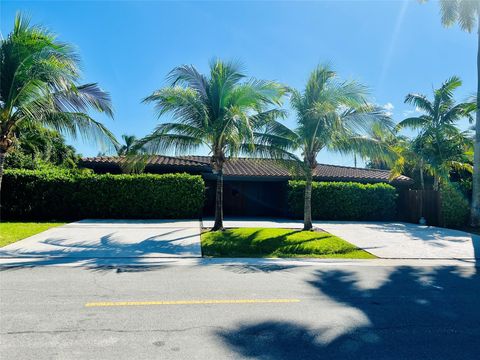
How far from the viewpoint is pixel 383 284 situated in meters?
6.43

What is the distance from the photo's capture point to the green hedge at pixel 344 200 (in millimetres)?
18008

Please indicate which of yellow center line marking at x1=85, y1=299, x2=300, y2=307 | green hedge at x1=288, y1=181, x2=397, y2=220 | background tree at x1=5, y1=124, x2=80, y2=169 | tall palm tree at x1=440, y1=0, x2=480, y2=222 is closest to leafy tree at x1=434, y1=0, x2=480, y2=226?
tall palm tree at x1=440, y1=0, x2=480, y2=222

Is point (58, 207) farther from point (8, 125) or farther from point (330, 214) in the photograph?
point (330, 214)

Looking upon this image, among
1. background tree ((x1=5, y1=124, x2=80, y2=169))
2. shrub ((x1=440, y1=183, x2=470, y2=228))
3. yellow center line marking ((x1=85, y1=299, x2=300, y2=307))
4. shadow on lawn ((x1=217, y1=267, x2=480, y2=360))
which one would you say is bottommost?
shadow on lawn ((x1=217, y1=267, x2=480, y2=360))

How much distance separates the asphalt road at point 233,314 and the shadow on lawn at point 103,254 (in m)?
0.36

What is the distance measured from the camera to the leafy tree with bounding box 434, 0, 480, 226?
49.5 feet

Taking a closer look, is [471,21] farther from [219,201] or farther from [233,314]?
[233,314]

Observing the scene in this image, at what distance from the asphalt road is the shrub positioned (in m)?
9.98

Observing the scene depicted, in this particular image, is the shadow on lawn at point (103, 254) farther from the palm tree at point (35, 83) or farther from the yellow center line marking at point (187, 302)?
the palm tree at point (35, 83)

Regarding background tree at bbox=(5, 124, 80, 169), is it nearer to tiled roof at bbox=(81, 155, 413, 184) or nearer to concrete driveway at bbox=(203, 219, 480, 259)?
tiled roof at bbox=(81, 155, 413, 184)

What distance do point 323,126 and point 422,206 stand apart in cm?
963

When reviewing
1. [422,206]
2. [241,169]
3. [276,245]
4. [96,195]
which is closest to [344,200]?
[422,206]

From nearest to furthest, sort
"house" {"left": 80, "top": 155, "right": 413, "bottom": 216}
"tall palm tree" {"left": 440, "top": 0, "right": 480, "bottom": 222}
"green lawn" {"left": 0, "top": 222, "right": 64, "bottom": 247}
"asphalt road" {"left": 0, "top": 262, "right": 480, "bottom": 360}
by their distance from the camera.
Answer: "asphalt road" {"left": 0, "top": 262, "right": 480, "bottom": 360}, "green lawn" {"left": 0, "top": 222, "right": 64, "bottom": 247}, "tall palm tree" {"left": 440, "top": 0, "right": 480, "bottom": 222}, "house" {"left": 80, "top": 155, "right": 413, "bottom": 216}

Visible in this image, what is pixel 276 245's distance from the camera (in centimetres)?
1012
